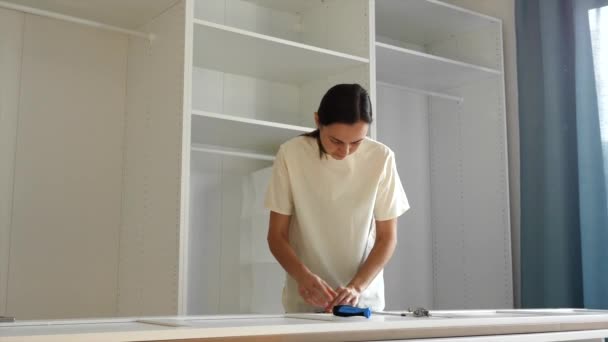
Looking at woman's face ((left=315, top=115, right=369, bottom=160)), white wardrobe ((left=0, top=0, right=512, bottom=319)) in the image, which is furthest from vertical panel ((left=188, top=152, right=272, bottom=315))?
woman's face ((left=315, top=115, right=369, bottom=160))

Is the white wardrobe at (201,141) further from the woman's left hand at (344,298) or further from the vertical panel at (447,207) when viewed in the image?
the woman's left hand at (344,298)

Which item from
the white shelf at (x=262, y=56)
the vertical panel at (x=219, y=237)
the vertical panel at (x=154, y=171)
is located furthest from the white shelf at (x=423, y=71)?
the vertical panel at (x=154, y=171)

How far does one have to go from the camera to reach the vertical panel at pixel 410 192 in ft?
11.9

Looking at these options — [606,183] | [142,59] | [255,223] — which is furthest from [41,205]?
[606,183]

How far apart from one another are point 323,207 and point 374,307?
33 cm

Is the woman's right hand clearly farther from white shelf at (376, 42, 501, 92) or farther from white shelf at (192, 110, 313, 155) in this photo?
white shelf at (376, 42, 501, 92)

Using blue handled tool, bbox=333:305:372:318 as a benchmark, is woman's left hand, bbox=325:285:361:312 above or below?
above

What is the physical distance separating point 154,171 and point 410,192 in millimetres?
→ 1501

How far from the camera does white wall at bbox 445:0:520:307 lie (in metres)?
3.44

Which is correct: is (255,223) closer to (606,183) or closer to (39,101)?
(39,101)

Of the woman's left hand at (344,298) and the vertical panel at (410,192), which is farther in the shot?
the vertical panel at (410,192)

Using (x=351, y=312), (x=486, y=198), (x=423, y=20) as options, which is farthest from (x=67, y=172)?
(x=486, y=198)

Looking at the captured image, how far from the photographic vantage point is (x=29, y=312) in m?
2.63

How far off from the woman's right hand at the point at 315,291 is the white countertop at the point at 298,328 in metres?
0.31
